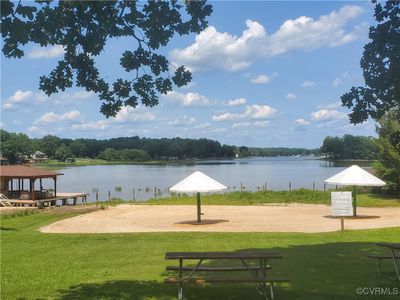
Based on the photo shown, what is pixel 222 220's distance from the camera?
69.9 ft

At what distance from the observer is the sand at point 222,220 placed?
18172mm

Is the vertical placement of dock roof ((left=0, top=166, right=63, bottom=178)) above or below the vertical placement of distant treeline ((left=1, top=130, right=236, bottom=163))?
below

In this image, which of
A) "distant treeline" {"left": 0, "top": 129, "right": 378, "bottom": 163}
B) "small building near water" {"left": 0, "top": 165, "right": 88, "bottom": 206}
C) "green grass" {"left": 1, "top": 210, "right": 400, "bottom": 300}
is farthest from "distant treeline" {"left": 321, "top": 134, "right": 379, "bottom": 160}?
"green grass" {"left": 1, "top": 210, "right": 400, "bottom": 300}

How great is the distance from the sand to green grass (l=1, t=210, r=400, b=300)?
107 inches

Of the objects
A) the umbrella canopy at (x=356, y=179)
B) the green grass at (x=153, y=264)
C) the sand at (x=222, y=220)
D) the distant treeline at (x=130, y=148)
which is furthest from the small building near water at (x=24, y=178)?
the distant treeline at (x=130, y=148)

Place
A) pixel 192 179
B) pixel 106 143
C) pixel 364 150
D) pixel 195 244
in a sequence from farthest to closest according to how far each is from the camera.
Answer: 1. pixel 106 143
2. pixel 364 150
3. pixel 192 179
4. pixel 195 244

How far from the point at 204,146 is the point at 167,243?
6368 inches

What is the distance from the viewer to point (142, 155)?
162875mm

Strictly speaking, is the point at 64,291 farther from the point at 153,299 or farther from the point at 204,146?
the point at 204,146

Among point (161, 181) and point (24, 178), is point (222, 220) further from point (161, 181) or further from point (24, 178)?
point (161, 181)

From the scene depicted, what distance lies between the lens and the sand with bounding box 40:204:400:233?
59.6 feet

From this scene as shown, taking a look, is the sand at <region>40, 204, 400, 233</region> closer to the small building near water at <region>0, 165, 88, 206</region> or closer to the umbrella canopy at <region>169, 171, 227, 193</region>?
the umbrella canopy at <region>169, 171, 227, 193</region>

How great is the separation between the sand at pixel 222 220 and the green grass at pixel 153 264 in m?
2.73

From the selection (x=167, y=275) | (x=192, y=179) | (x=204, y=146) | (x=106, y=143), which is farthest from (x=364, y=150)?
(x=167, y=275)
